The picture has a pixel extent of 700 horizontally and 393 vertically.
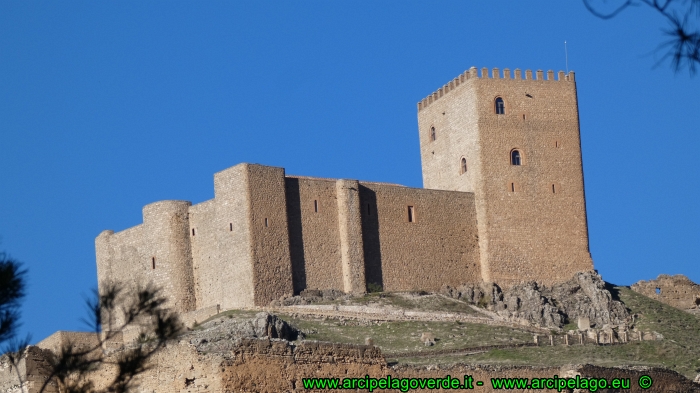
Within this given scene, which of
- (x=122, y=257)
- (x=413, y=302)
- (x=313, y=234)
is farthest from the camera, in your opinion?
(x=122, y=257)

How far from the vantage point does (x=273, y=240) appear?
5019 centimetres

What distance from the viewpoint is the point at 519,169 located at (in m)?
55.1

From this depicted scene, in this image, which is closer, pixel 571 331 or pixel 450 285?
pixel 571 331

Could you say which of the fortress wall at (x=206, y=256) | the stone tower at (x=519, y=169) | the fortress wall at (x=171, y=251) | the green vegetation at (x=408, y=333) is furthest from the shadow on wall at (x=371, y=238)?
the fortress wall at (x=171, y=251)

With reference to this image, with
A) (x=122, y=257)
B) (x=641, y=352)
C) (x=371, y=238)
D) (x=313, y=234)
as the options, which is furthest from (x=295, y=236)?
(x=641, y=352)

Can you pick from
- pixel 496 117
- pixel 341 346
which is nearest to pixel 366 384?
pixel 341 346

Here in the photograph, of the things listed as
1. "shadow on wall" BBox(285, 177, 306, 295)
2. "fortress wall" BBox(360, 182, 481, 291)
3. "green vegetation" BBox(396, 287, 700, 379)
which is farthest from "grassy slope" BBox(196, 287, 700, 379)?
"shadow on wall" BBox(285, 177, 306, 295)

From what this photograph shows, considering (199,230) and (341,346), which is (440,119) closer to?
(199,230)

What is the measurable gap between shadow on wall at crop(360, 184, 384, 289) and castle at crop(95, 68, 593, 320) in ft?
0.15

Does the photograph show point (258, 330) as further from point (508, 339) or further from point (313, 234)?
point (313, 234)

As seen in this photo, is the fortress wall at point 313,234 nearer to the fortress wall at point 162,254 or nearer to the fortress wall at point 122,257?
the fortress wall at point 162,254

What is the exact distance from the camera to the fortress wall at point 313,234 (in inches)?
2007

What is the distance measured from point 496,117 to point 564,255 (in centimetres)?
534

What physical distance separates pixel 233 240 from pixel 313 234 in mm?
2847
